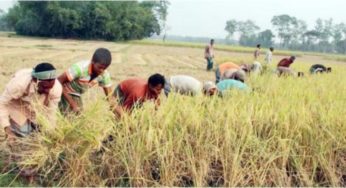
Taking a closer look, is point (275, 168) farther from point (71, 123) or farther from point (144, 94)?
point (71, 123)

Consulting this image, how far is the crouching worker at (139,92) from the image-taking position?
419 cm

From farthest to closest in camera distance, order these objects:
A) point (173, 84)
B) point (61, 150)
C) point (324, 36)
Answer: point (324, 36) < point (173, 84) < point (61, 150)

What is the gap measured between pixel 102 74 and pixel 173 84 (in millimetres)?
1551

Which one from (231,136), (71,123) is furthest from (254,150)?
(71,123)

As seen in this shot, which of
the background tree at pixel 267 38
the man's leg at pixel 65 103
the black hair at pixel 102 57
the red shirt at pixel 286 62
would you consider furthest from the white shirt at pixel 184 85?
the background tree at pixel 267 38

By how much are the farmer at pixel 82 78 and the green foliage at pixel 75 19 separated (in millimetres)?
46162

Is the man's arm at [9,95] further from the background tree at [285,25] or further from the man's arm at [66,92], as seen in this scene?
the background tree at [285,25]

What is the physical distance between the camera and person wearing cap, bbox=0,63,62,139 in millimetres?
3578

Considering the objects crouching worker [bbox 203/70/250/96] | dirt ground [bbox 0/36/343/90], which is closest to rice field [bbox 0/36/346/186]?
crouching worker [bbox 203/70/250/96]

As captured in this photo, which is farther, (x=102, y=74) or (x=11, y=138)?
(x=102, y=74)

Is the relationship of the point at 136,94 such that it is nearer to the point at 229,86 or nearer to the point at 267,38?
the point at 229,86

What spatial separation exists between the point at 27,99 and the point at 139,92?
43.5 inches

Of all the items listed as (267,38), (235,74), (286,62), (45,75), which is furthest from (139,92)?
(267,38)

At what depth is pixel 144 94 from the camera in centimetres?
435
